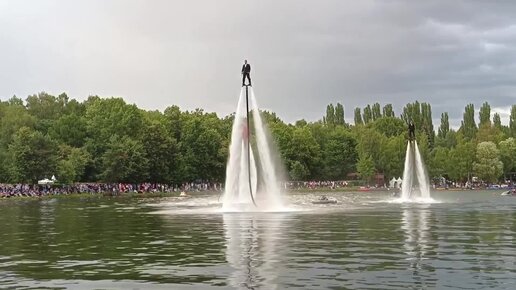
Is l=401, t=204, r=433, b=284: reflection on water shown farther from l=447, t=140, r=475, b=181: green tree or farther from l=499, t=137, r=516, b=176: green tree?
l=499, t=137, r=516, b=176: green tree

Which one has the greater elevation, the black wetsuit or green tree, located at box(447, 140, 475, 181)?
the black wetsuit

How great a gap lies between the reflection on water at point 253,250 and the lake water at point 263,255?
4cm

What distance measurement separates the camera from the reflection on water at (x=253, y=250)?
21484 mm

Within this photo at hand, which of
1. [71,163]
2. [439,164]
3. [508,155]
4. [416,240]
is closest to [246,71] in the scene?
[416,240]

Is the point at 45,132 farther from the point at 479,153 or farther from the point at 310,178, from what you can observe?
the point at 479,153

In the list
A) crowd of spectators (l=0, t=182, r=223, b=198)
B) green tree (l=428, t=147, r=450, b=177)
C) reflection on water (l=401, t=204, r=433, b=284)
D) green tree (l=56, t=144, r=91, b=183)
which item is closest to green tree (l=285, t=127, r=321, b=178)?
green tree (l=428, t=147, r=450, b=177)

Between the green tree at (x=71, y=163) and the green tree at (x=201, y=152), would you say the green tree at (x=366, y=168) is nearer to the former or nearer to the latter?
the green tree at (x=201, y=152)

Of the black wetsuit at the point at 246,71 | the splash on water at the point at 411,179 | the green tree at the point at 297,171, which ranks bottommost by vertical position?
the splash on water at the point at 411,179

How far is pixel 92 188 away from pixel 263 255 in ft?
350

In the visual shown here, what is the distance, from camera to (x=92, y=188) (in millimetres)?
129000

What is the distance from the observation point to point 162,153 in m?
150

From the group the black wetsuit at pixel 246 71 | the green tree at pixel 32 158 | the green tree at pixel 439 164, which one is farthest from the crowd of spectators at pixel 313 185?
the black wetsuit at pixel 246 71

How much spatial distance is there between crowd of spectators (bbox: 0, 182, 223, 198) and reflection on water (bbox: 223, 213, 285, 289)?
71979mm

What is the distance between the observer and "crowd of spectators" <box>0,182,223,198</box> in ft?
368
